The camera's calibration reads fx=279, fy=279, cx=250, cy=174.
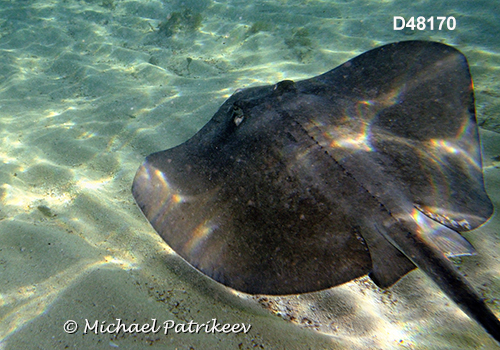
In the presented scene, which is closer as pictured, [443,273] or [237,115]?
[443,273]

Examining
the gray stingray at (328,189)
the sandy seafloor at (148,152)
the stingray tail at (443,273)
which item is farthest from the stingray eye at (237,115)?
the stingray tail at (443,273)

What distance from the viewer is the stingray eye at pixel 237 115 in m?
2.93

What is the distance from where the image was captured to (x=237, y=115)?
297 centimetres

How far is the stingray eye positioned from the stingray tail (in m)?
1.74

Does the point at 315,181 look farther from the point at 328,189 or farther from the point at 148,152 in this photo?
the point at 148,152

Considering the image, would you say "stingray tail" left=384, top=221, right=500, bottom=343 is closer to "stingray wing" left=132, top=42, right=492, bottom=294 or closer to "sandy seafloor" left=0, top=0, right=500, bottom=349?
"stingray wing" left=132, top=42, right=492, bottom=294

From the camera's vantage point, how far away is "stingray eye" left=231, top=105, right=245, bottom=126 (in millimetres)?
2934

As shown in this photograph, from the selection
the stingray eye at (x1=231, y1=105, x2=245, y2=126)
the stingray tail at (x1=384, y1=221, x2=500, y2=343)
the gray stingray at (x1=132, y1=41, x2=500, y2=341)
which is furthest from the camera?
the stingray eye at (x1=231, y1=105, x2=245, y2=126)

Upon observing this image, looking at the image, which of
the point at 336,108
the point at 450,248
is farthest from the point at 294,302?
the point at 336,108

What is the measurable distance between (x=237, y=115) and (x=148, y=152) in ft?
6.76

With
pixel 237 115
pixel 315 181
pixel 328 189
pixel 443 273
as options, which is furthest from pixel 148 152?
pixel 443 273

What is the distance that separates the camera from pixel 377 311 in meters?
2.26

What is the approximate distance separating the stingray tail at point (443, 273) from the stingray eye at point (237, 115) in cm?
174

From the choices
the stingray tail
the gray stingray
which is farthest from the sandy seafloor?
the stingray tail
